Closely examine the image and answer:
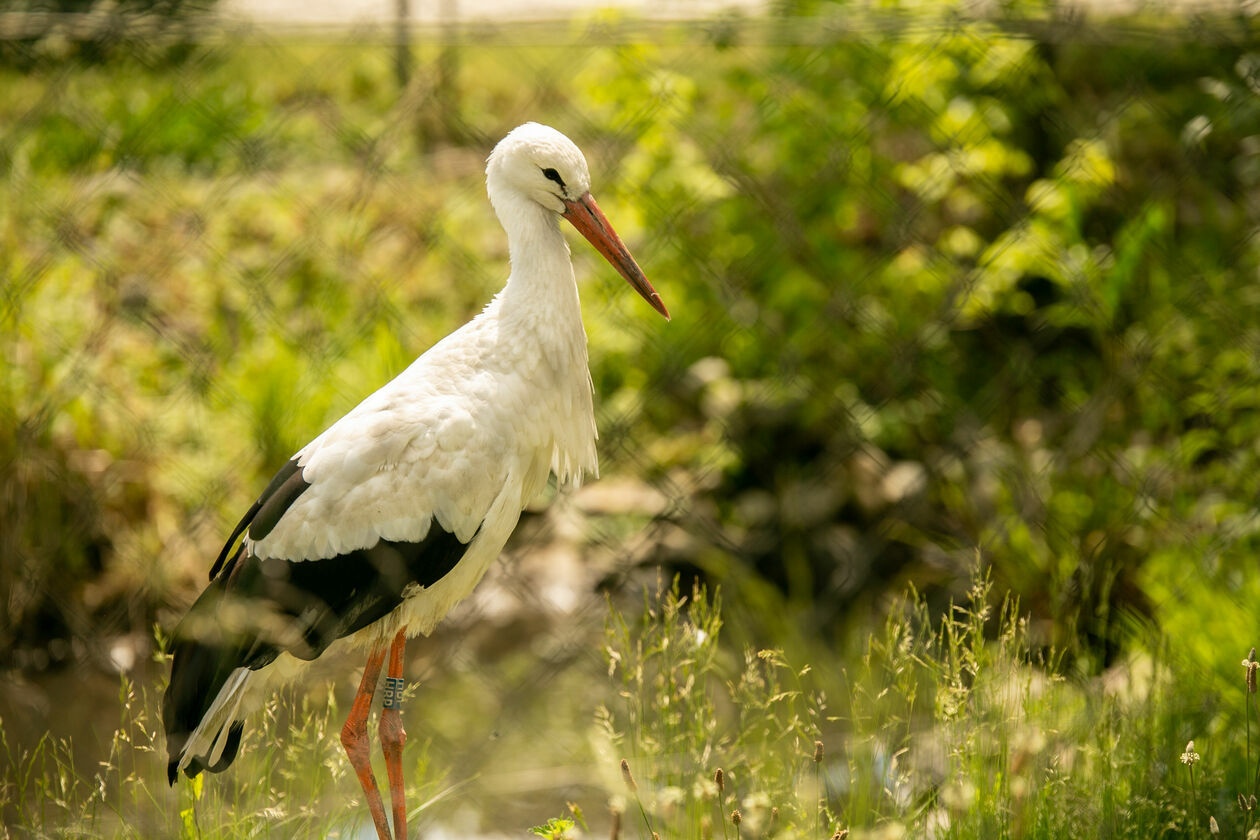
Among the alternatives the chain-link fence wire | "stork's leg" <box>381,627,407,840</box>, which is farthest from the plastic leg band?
the chain-link fence wire

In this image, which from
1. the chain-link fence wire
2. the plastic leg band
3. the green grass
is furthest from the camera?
the chain-link fence wire

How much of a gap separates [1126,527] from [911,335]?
0.77 meters

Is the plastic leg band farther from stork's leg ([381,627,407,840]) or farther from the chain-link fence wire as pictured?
the chain-link fence wire

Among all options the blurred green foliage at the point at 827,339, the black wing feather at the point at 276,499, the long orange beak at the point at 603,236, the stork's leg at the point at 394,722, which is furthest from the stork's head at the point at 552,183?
the blurred green foliage at the point at 827,339

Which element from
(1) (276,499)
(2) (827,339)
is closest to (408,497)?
(1) (276,499)

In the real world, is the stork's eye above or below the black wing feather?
above

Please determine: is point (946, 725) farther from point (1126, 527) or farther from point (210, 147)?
point (210, 147)

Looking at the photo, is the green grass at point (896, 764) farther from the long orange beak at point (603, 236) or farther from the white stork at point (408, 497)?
the long orange beak at point (603, 236)

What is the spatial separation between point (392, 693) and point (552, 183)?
0.87 m

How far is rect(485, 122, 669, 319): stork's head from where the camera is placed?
1.86 m

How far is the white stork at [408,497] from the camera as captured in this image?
1789mm

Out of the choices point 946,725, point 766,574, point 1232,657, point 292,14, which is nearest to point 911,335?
point 766,574

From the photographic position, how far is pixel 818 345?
3303 millimetres

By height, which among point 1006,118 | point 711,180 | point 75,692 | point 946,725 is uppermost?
point 1006,118
